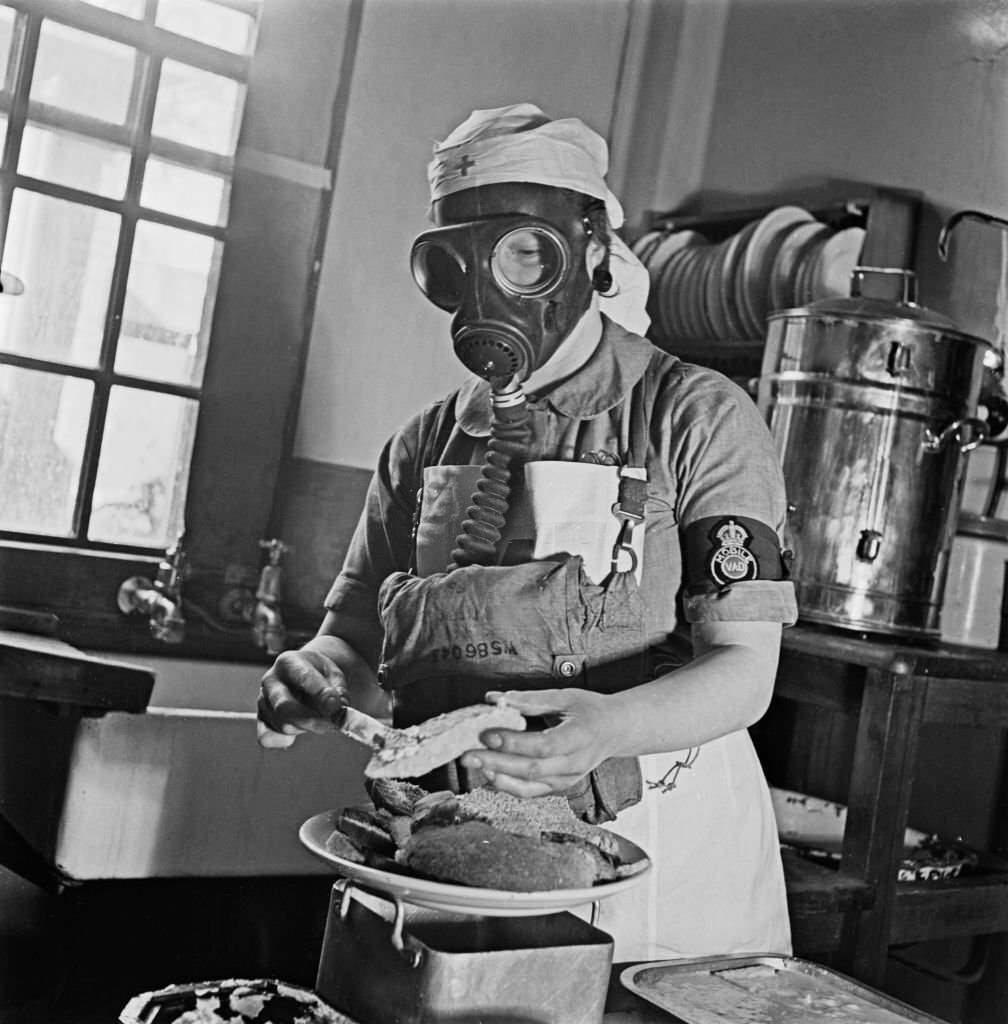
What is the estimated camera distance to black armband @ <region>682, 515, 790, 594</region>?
1.55m

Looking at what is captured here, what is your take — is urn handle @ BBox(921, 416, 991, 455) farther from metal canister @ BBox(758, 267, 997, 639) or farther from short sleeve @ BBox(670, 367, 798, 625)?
short sleeve @ BBox(670, 367, 798, 625)

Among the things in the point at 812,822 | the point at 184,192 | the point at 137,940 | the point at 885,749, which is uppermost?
the point at 184,192

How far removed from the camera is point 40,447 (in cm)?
178

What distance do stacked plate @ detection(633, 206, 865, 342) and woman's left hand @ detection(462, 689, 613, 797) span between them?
140cm

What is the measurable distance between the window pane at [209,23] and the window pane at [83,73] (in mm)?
74

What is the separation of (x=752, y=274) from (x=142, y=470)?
1.34 metres

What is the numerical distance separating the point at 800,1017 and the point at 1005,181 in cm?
170

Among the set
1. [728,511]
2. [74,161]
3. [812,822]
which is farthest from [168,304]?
[812,822]

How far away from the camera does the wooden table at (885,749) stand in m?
2.14

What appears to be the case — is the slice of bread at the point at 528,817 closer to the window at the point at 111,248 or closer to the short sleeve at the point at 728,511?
the short sleeve at the point at 728,511

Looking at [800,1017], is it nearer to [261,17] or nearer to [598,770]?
[598,770]

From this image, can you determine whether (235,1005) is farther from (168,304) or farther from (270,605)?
(168,304)

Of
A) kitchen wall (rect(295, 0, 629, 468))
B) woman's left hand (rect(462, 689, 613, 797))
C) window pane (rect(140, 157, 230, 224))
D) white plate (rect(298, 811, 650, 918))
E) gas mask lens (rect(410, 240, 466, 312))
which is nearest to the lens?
white plate (rect(298, 811, 650, 918))

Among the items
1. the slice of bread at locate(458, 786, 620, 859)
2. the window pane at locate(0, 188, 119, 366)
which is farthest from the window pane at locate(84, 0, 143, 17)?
the slice of bread at locate(458, 786, 620, 859)
